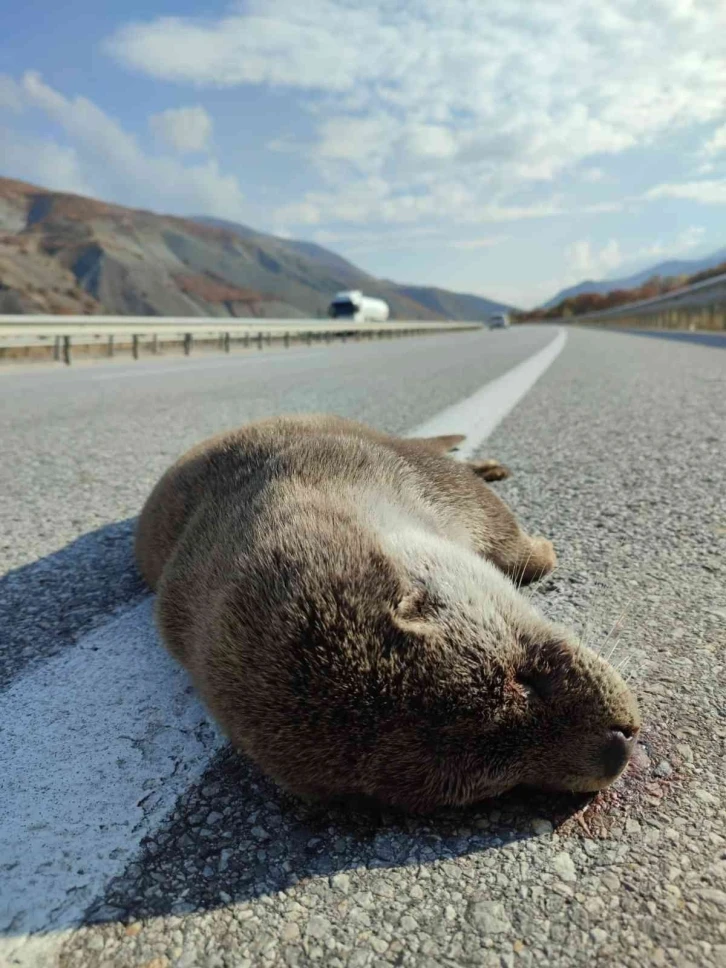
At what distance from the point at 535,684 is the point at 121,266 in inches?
3547

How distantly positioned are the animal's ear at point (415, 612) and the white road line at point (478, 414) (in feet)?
9.17

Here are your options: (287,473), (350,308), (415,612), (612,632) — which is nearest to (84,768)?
(415,612)

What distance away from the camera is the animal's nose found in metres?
1.51

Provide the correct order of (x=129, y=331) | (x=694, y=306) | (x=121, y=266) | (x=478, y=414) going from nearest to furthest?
1. (x=478, y=414)
2. (x=129, y=331)
3. (x=694, y=306)
4. (x=121, y=266)

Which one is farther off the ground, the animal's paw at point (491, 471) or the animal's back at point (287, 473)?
the animal's back at point (287, 473)

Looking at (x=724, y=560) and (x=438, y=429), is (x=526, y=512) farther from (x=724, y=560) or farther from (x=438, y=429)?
(x=438, y=429)

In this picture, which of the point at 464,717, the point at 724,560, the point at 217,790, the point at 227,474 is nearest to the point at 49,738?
the point at 217,790

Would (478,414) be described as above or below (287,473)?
below

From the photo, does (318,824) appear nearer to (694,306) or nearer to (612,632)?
(612,632)

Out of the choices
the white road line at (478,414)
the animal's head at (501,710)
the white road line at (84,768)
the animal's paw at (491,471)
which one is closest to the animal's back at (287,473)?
the white road line at (84,768)

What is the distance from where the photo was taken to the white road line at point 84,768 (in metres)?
1.29

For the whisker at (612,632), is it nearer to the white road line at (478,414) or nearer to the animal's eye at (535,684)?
the animal's eye at (535,684)

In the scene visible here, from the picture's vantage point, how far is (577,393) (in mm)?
7941

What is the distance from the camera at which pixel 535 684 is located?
1.63 metres
